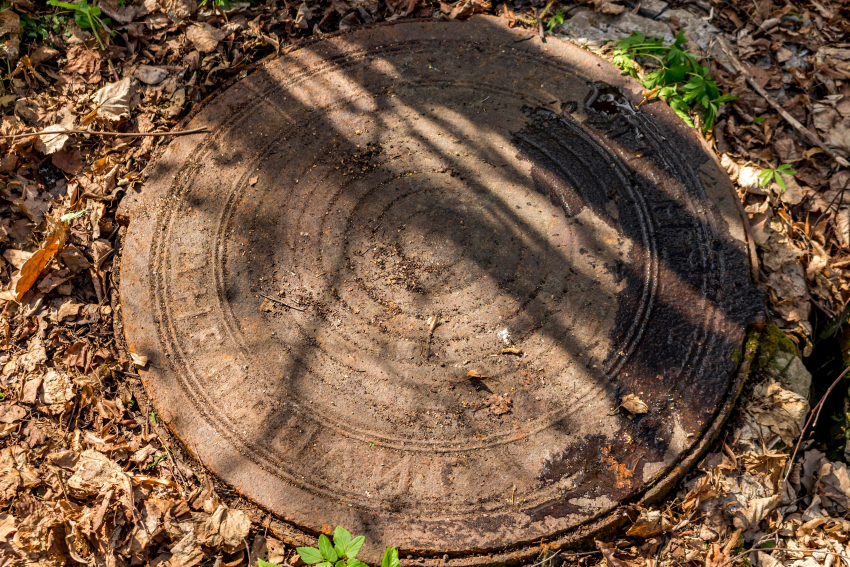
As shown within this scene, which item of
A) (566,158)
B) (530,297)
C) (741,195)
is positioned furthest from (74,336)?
(741,195)

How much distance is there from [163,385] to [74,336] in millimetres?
552

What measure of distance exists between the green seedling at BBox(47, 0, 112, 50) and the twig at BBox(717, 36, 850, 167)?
3.34 metres

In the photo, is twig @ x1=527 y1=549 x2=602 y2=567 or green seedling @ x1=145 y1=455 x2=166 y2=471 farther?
green seedling @ x1=145 y1=455 x2=166 y2=471

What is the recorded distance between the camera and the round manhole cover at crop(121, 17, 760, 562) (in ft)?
6.11

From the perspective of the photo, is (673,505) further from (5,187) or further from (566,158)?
(5,187)

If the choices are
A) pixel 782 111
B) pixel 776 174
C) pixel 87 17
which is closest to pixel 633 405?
pixel 776 174

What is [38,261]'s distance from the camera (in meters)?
2.29

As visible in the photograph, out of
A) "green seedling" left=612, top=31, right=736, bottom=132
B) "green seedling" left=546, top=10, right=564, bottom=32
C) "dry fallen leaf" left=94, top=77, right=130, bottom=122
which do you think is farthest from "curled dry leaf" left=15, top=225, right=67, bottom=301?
"green seedling" left=612, top=31, right=736, bottom=132

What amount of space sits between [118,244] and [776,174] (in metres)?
3.00

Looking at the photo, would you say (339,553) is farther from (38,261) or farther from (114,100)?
(114,100)

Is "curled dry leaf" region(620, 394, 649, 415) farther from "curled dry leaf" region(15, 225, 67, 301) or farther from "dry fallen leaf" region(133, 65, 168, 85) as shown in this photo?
"dry fallen leaf" region(133, 65, 168, 85)

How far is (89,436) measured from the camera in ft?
6.84

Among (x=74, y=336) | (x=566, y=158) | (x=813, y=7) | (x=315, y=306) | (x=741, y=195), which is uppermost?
(x=813, y=7)

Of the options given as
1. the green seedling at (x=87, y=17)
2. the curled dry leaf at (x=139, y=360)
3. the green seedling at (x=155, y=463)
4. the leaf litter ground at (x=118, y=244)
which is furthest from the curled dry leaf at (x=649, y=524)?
the green seedling at (x=87, y=17)
